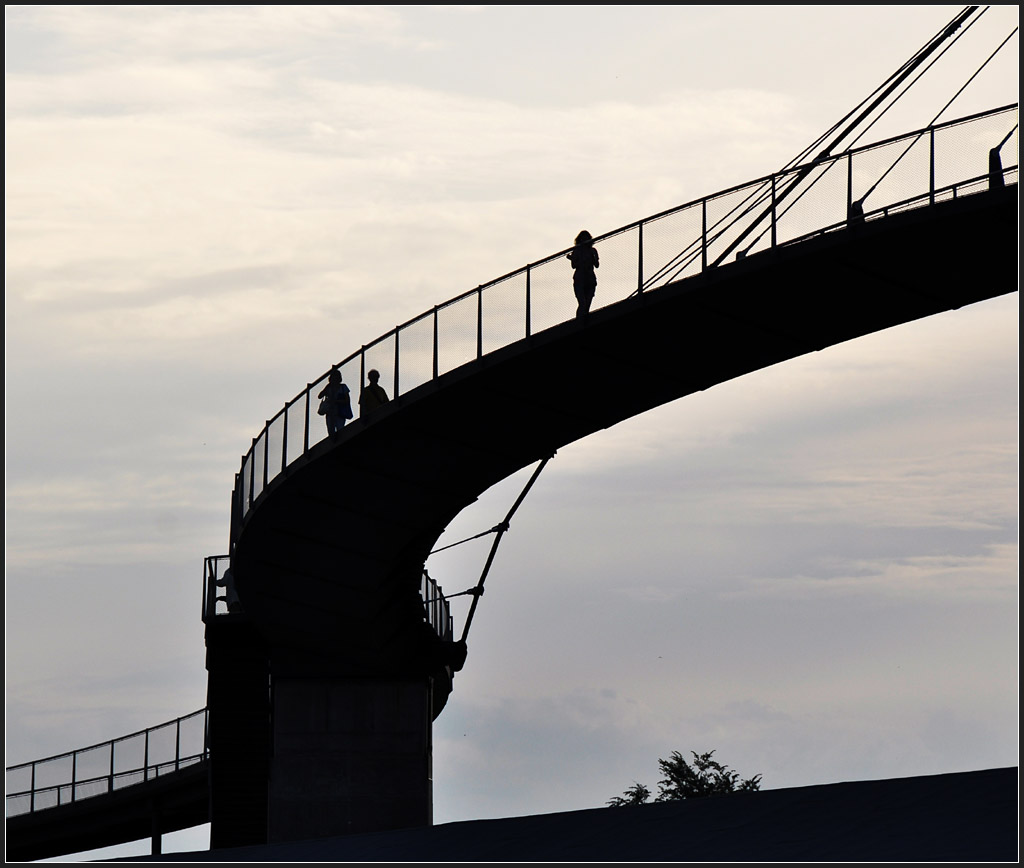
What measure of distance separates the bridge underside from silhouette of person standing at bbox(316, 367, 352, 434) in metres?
0.27

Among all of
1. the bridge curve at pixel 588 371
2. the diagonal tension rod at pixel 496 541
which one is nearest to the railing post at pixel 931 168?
the bridge curve at pixel 588 371

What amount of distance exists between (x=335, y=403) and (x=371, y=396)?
0.75 meters

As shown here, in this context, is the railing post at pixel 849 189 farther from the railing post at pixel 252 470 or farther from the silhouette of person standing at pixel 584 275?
the railing post at pixel 252 470

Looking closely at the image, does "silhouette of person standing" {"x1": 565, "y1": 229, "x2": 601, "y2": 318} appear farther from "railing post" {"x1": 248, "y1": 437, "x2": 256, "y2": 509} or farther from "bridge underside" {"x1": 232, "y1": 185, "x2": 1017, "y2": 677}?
"railing post" {"x1": 248, "y1": 437, "x2": 256, "y2": 509}

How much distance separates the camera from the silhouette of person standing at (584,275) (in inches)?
1073

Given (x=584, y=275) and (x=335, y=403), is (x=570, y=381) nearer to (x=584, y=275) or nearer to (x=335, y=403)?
(x=584, y=275)

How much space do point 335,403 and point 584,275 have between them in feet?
18.3

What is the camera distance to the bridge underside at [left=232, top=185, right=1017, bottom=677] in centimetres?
2572

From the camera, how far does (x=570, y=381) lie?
2848cm

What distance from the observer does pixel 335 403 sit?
1194 inches

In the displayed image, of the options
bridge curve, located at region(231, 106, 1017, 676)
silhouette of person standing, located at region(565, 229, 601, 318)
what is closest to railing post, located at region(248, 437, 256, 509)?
bridge curve, located at region(231, 106, 1017, 676)

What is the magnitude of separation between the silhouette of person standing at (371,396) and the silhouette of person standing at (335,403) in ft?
1.23

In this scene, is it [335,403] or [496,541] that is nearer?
[335,403]

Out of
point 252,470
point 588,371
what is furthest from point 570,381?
point 252,470
